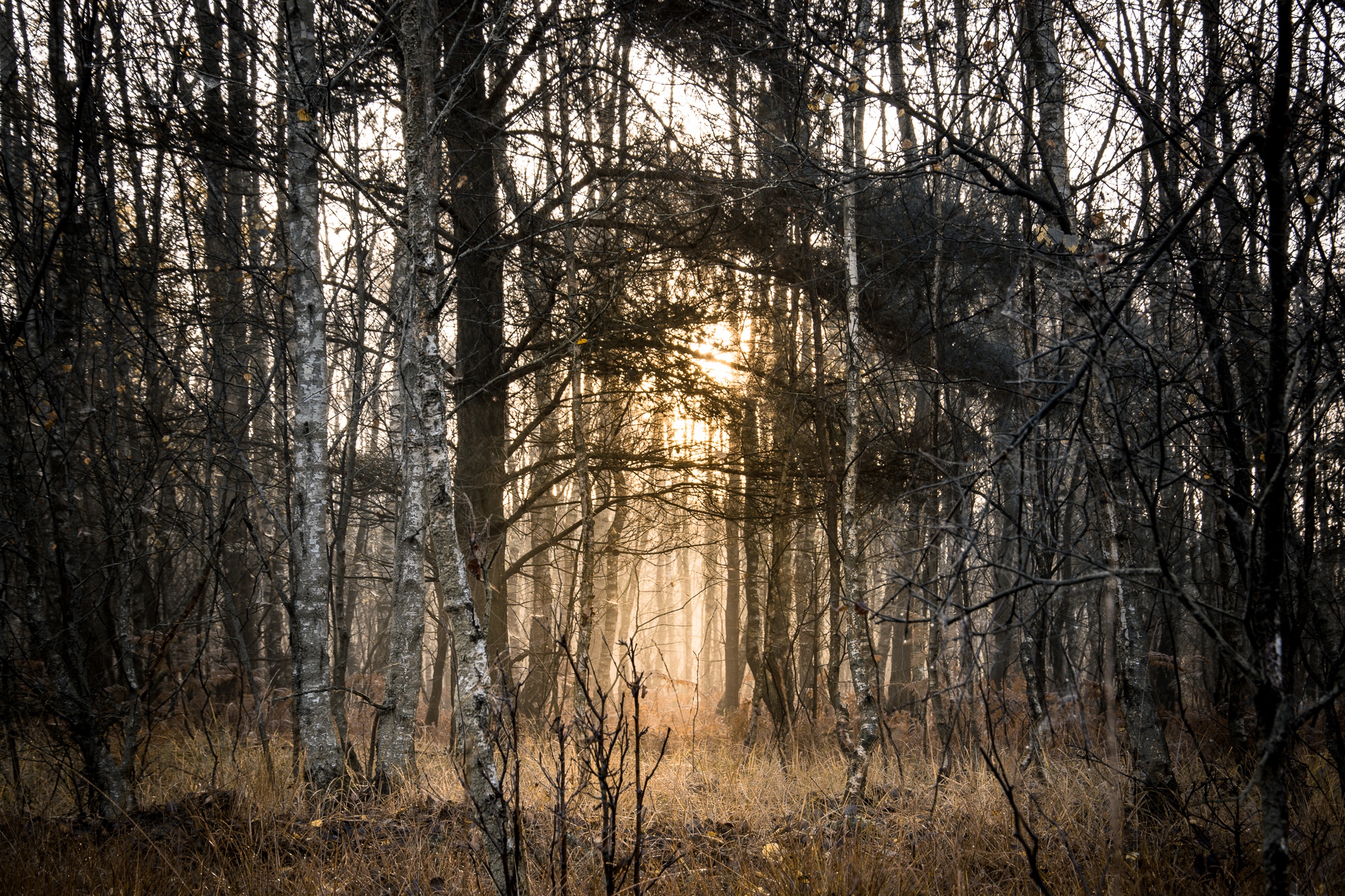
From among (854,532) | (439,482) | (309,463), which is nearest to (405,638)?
(309,463)

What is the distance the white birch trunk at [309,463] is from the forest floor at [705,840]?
46 cm

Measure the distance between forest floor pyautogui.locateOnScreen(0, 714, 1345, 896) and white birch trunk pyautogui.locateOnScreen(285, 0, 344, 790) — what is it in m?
0.46

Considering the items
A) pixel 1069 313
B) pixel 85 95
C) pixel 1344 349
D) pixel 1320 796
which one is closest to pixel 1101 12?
pixel 1069 313

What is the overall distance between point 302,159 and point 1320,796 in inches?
330

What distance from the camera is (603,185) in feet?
26.9


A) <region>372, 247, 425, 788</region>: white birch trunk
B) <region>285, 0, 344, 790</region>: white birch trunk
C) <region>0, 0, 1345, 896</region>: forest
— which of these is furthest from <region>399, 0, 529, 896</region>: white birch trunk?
<region>285, 0, 344, 790</region>: white birch trunk

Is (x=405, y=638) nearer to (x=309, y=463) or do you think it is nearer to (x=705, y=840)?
(x=309, y=463)

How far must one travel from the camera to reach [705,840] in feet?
14.6

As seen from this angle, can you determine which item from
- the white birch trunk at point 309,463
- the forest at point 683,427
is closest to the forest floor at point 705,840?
the forest at point 683,427

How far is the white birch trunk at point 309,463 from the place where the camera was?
5.02 m

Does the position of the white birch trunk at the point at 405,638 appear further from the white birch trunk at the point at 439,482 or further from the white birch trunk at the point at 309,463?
the white birch trunk at the point at 439,482

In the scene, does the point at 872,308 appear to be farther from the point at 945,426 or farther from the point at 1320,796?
the point at 1320,796

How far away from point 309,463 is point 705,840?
150 inches

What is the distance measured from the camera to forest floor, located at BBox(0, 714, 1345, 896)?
3535 millimetres
